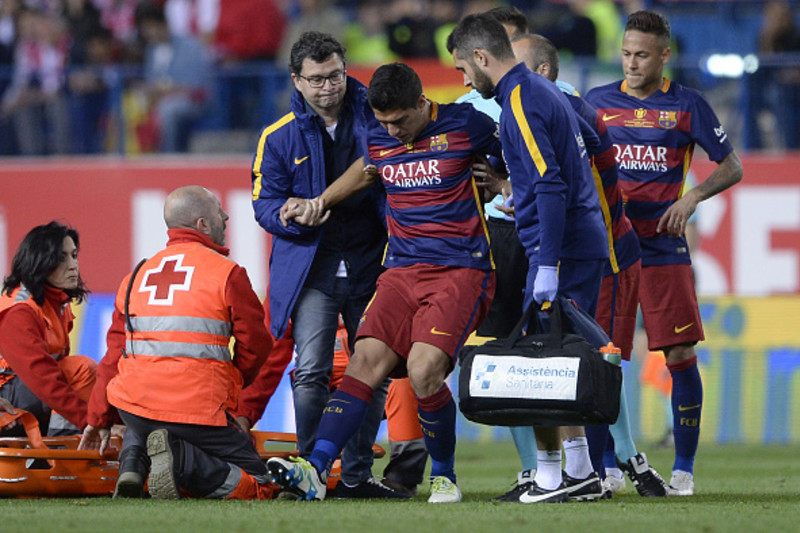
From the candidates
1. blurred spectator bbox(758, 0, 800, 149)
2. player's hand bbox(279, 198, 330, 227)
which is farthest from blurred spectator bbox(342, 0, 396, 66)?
player's hand bbox(279, 198, 330, 227)

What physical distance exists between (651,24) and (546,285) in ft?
6.64

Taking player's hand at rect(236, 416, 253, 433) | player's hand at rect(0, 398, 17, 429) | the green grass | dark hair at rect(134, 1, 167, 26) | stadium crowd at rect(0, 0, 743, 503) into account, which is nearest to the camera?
the green grass

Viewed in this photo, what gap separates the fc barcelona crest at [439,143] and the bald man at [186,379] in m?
1.06

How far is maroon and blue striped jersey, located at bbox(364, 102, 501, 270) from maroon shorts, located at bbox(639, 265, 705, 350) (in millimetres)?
1290

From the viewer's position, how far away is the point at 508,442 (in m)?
11.2

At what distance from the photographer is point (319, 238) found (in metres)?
6.50

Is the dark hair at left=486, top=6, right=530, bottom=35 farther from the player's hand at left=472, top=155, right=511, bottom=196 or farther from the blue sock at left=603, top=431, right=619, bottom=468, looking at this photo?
the blue sock at left=603, top=431, right=619, bottom=468

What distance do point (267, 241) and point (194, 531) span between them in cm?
832

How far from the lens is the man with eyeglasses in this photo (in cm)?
637

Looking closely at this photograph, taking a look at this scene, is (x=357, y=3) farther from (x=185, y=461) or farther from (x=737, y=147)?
(x=185, y=461)

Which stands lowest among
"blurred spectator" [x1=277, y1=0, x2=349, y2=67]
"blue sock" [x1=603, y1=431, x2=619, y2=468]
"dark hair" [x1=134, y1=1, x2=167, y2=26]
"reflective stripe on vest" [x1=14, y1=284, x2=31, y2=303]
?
Result: "blue sock" [x1=603, y1=431, x2=619, y2=468]

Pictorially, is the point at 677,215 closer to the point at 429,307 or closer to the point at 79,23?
the point at 429,307

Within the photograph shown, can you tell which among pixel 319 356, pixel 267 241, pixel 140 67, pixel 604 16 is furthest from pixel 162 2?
pixel 319 356

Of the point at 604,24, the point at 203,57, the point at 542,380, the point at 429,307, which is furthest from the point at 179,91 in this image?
the point at 542,380
